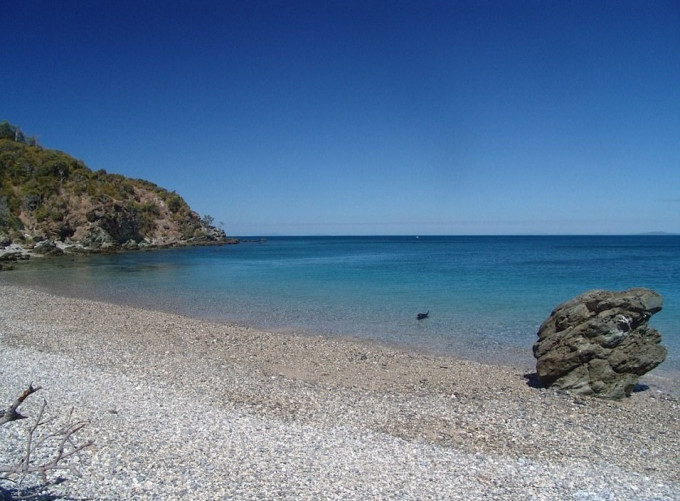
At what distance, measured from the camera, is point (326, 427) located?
8.66 metres

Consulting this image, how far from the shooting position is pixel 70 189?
79.0 meters

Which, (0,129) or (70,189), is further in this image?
(0,129)

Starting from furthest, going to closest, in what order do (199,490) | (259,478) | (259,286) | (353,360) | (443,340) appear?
(259,286), (443,340), (353,360), (259,478), (199,490)

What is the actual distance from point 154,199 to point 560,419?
104 metres

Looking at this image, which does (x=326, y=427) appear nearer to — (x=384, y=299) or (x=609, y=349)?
(x=609, y=349)

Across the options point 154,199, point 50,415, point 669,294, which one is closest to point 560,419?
point 50,415

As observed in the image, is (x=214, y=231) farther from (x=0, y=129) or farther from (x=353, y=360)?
(x=353, y=360)

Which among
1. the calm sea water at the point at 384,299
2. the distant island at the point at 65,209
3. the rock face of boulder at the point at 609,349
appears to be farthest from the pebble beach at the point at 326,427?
the distant island at the point at 65,209

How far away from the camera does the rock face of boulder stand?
1130 centimetres

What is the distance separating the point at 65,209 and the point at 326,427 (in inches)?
3142

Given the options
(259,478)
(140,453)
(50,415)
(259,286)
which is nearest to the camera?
(259,478)

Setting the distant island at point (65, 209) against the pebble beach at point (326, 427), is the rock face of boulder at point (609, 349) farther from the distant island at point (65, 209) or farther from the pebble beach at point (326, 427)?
the distant island at point (65, 209)

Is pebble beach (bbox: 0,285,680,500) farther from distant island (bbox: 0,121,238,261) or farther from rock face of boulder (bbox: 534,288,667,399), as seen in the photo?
distant island (bbox: 0,121,238,261)

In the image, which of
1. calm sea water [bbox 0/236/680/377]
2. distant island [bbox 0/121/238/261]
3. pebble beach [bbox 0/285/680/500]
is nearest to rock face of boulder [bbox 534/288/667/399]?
pebble beach [bbox 0/285/680/500]
